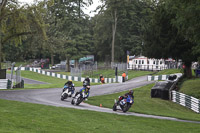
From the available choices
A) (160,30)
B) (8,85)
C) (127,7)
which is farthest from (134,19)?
A: (8,85)

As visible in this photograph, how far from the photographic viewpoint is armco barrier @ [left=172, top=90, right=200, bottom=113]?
24.2m

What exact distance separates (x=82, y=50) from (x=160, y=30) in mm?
32483

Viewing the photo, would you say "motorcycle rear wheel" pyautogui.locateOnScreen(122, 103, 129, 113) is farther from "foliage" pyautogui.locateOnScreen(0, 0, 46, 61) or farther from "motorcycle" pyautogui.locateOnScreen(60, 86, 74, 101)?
"foliage" pyautogui.locateOnScreen(0, 0, 46, 61)

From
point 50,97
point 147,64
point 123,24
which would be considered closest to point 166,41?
point 50,97

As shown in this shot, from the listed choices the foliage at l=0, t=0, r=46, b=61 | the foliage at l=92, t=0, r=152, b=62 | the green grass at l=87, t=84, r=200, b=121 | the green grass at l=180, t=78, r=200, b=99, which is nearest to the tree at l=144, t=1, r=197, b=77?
the green grass at l=180, t=78, r=200, b=99

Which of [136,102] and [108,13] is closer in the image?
[136,102]

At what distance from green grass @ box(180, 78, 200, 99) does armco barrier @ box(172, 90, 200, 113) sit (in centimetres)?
A: 144

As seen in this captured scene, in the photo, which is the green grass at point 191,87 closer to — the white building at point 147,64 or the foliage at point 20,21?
the foliage at point 20,21

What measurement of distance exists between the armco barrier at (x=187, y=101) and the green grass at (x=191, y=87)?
4.73ft

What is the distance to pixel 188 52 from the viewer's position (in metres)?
35.4

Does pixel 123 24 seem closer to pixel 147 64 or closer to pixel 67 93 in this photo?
pixel 147 64

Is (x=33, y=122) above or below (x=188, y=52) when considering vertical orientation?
below

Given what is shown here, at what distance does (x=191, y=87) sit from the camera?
3300 centimetres

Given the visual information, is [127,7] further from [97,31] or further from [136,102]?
[136,102]
